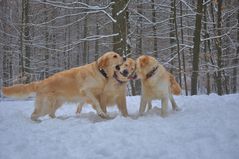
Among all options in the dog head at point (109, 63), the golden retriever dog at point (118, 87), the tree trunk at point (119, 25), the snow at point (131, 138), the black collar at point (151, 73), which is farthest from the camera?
the tree trunk at point (119, 25)

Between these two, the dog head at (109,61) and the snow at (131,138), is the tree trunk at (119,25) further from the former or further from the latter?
the snow at (131,138)

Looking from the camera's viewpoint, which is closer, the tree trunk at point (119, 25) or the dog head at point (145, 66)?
the dog head at point (145, 66)

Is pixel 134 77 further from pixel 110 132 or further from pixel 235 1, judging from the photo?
pixel 235 1

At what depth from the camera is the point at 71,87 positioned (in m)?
5.93

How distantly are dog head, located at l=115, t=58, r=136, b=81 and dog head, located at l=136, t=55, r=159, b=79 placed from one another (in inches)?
3.9

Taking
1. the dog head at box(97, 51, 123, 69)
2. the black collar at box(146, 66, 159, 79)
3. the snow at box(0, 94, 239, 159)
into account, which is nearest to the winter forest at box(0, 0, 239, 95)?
the dog head at box(97, 51, 123, 69)

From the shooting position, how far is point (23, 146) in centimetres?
362

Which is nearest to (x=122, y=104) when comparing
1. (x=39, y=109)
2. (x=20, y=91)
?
(x=39, y=109)

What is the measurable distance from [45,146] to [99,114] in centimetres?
205

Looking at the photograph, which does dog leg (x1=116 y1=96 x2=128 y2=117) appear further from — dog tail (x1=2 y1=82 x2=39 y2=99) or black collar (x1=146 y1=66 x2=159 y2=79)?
dog tail (x1=2 y1=82 x2=39 y2=99)

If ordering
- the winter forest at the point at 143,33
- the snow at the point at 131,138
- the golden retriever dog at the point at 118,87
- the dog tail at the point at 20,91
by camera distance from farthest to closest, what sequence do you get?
the winter forest at the point at 143,33 → the dog tail at the point at 20,91 → the golden retriever dog at the point at 118,87 → the snow at the point at 131,138

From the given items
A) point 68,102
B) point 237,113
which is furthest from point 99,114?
point 237,113

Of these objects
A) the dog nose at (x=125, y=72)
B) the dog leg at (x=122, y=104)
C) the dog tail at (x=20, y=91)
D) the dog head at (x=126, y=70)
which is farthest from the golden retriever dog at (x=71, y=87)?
the dog leg at (x=122, y=104)

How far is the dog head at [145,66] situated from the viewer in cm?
561
